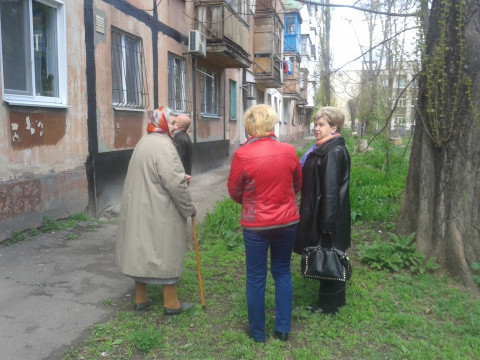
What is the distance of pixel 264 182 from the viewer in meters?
2.84

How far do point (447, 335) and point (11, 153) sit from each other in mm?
4919

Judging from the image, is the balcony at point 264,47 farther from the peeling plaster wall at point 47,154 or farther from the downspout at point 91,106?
the peeling plaster wall at point 47,154

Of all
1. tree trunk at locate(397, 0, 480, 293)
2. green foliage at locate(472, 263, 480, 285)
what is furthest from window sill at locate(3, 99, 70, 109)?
green foliage at locate(472, 263, 480, 285)

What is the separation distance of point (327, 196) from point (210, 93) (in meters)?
10.2

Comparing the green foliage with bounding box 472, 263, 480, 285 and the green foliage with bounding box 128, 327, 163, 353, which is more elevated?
the green foliage with bounding box 472, 263, 480, 285

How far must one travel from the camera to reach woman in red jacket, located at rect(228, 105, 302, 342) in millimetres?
2848

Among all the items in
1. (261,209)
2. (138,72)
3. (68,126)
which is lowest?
(261,209)

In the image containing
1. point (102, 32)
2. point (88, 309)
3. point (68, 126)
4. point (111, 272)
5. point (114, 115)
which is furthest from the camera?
point (114, 115)

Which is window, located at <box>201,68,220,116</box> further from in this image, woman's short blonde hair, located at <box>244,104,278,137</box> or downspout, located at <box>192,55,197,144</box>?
woman's short blonde hair, located at <box>244,104,278,137</box>

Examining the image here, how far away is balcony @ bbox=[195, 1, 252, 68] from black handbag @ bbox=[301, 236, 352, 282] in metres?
8.65

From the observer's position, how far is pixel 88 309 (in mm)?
3600

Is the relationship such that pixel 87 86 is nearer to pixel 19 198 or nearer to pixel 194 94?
pixel 19 198

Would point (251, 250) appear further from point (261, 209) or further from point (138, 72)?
point (138, 72)

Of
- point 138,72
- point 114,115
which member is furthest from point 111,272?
point 138,72
